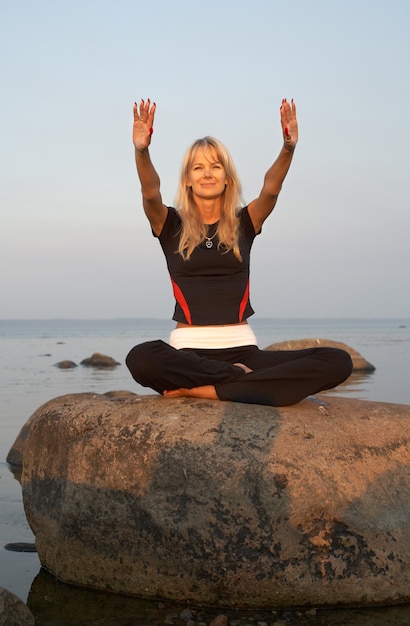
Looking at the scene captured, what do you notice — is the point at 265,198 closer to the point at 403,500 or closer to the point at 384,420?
the point at 384,420

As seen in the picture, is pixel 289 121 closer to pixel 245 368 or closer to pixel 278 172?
pixel 278 172

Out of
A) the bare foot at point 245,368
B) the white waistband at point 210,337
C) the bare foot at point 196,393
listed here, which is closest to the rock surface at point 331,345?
the white waistband at point 210,337

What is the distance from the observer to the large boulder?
4184 millimetres

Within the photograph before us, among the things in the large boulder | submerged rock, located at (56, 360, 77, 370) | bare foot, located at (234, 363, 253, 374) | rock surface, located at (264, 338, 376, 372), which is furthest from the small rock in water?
submerged rock, located at (56, 360, 77, 370)

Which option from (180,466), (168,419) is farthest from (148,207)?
(180,466)

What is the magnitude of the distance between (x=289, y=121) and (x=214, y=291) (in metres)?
1.35

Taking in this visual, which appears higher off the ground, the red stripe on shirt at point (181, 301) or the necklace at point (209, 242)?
the necklace at point (209, 242)

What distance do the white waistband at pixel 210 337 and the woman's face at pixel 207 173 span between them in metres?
1.08

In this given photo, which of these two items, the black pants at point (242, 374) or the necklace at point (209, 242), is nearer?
the black pants at point (242, 374)

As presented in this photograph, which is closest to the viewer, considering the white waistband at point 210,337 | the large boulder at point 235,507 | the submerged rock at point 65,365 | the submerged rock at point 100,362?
the large boulder at point 235,507

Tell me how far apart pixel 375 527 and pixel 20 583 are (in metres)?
2.15

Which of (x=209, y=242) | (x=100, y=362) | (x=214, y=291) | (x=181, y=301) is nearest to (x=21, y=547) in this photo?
(x=181, y=301)

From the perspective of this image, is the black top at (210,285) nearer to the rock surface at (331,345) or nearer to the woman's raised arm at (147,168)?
the woman's raised arm at (147,168)

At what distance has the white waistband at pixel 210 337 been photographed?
17.7 ft
